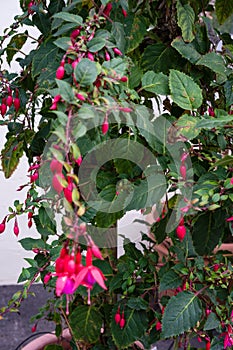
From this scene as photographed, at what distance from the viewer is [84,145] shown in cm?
56

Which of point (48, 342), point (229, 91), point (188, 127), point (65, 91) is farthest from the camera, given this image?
point (48, 342)

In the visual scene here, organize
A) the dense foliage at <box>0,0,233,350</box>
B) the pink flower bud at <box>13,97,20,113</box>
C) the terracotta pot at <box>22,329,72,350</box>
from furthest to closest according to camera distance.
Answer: the terracotta pot at <box>22,329,72,350</box> → the pink flower bud at <box>13,97,20,113</box> → the dense foliage at <box>0,0,233,350</box>

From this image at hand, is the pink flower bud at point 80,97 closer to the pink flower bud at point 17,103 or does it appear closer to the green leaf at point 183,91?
the green leaf at point 183,91

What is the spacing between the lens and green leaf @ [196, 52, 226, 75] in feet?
→ 2.36

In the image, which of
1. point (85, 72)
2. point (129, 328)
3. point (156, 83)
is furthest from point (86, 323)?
point (85, 72)

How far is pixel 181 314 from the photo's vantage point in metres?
0.74

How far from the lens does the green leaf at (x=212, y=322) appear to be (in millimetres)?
781

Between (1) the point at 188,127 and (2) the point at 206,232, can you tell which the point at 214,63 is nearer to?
(1) the point at 188,127

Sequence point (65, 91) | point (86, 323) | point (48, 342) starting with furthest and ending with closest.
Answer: point (48, 342)
point (86, 323)
point (65, 91)

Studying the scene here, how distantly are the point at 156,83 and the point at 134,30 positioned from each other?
11cm

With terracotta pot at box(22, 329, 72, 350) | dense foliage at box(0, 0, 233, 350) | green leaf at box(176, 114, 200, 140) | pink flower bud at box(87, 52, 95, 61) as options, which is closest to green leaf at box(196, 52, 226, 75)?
dense foliage at box(0, 0, 233, 350)

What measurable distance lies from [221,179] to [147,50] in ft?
0.83

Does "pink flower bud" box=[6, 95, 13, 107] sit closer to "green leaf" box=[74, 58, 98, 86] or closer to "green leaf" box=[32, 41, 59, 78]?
"green leaf" box=[32, 41, 59, 78]

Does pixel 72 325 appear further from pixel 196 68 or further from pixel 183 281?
pixel 196 68
